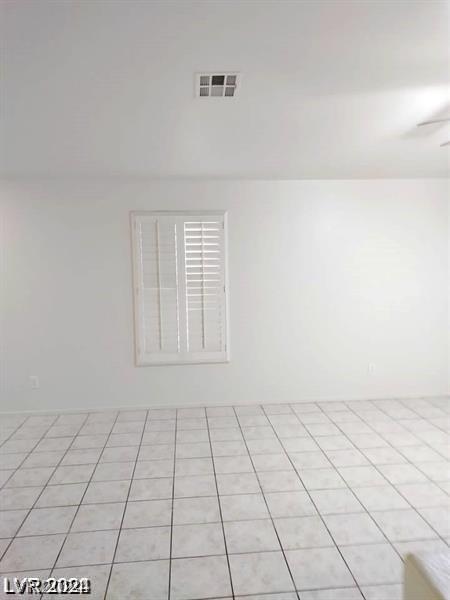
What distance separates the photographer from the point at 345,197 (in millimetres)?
4355

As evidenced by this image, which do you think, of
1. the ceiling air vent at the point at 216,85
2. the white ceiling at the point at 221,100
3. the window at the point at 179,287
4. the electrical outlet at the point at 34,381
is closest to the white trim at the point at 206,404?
the electrical outlet at the point at 34,381

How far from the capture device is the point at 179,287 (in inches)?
167

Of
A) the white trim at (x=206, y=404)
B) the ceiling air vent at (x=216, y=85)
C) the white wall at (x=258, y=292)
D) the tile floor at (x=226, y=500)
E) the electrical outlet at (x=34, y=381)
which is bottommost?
the tile floor at (x=226, y=500)

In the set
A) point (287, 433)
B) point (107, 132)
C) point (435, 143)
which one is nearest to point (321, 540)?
point (287, 433)

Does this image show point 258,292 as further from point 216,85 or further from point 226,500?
point 216,85

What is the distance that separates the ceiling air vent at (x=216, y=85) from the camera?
7.71 ft

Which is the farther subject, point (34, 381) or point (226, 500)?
point (34, 381)

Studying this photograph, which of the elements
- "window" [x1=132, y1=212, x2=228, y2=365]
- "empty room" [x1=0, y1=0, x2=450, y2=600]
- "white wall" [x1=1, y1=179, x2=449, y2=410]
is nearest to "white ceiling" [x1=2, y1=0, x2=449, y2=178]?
"empty room" [x1=0, y1=0, x2=450, y2=600]

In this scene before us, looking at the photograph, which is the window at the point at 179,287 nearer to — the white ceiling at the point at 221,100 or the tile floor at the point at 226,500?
the white ceiling at the point at 221,100

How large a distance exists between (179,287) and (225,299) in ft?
1.63

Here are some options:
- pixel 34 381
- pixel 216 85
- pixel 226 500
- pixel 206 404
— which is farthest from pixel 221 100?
pixel 34 381

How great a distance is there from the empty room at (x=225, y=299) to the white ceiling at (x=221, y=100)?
0.06ft

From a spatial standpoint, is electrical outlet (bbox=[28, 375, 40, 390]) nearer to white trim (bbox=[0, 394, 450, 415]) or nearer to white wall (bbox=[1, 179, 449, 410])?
white wall (bbox=[1, 179, 449, 410])

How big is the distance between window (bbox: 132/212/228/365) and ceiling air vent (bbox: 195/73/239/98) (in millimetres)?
1685
